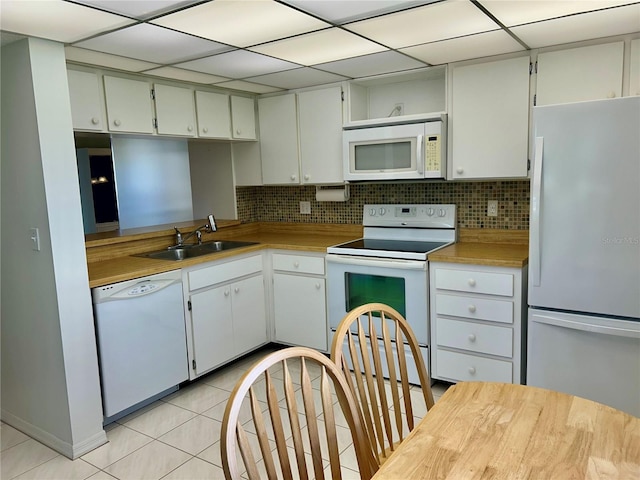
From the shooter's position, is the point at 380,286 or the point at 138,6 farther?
the point at 380,286

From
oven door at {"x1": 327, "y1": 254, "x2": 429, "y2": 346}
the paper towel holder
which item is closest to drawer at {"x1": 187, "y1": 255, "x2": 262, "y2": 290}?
oven door at {"x1": 327, "y1": 254, "x2": 429, "y2": 346}

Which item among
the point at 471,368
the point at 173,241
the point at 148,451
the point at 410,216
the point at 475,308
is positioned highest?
the point at 410,216

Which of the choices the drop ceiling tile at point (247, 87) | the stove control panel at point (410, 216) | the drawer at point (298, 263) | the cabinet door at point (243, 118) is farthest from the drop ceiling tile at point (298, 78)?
the drawer at point (298, 263)

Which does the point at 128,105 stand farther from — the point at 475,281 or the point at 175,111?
the point at 475,281

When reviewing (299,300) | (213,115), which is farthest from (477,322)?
(213,115)

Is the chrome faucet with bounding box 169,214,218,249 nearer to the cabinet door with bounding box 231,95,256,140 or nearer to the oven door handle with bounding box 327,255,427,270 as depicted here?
the cabinet door with bounding box 231,95,256,140

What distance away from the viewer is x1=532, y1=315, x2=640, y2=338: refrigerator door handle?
226 centimetres

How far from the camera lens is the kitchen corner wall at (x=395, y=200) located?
3.21m

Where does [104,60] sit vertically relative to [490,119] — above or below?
above

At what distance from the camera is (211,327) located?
325 centimetres

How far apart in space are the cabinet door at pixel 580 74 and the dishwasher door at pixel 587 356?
1.21 meters

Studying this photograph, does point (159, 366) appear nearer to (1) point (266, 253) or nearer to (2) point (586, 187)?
(1) point (266, 253)

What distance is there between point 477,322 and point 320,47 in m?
1.79

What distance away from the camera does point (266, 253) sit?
3.67m
